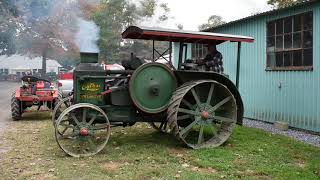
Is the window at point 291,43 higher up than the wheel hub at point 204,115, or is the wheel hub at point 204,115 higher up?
the window at point 291,43

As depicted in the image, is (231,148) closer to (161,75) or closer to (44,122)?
Result: (161,75)

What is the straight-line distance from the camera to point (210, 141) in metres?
7.85

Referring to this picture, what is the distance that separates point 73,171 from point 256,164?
9.46 feet

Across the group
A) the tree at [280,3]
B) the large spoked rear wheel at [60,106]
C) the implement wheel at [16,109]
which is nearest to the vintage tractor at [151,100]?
the large spoked rear wheel at [60,106]

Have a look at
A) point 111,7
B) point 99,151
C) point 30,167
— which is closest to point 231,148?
point 99,151

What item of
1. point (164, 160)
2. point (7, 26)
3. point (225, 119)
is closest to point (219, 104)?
point (225, 119)

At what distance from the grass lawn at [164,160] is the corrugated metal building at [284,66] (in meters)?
1.49

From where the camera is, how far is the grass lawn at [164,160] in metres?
5.84

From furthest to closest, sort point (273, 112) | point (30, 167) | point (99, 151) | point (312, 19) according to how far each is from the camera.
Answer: point (273, 112), point (312, 19), point (99, 151), point (30, 167)

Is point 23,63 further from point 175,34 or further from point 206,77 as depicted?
point 175,34

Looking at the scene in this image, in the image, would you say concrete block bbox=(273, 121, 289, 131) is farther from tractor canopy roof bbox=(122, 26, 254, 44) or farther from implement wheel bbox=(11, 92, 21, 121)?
implement wheel bbox=(11, 92, 21, 121)

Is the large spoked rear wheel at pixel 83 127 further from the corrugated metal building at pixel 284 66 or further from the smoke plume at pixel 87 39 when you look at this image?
the corrugated metal building at pixel 284 66

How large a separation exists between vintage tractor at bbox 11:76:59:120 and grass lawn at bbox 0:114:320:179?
10.6ft

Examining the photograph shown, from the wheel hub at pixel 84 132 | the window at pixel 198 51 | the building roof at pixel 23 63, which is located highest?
the building roof at pixel 23 63
